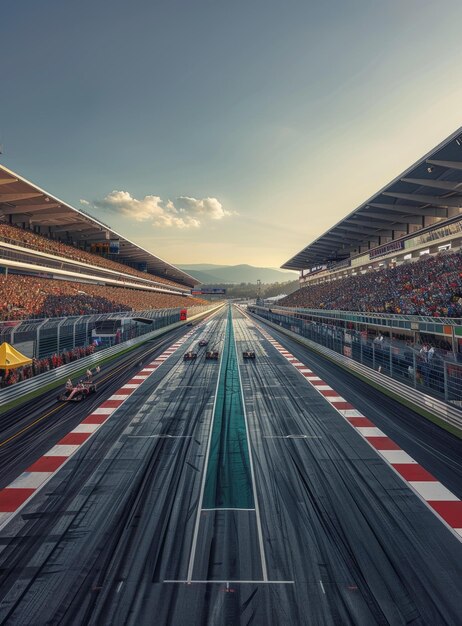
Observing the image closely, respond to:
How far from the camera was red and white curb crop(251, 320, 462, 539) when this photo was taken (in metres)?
5.77

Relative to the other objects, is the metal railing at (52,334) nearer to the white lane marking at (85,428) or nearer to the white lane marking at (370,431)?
the white lane marking at (85,428)

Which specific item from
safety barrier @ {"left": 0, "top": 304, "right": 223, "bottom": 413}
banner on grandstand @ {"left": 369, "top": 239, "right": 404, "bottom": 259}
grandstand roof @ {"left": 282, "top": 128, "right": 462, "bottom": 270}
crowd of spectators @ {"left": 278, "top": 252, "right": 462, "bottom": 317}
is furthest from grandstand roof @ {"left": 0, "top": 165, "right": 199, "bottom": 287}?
banner on grandstand @ {"left": 369, "top": 239, "right": 404, "bottom": 259}

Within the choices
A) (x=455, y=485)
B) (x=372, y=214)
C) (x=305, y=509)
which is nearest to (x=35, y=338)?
(x=305, y=509)

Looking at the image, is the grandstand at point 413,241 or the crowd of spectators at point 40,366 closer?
the crowd of spectators at point 40,366

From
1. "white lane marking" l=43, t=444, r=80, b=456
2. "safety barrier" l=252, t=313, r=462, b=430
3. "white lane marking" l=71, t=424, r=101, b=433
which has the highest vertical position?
"safety barrier" l=252, t=313, r=462, b=430

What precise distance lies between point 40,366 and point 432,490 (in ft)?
52.7

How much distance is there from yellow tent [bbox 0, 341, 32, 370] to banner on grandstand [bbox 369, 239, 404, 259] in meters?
40.0

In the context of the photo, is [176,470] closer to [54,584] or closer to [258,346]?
[54,584]

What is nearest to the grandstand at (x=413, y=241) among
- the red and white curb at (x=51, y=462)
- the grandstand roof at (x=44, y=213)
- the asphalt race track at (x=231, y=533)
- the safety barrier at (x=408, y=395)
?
the safety barrier at (x=408, y=395)

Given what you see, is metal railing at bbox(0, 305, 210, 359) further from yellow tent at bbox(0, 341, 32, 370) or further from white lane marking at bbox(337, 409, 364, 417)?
white lane marking at bbox(337, 409, 364, 417)

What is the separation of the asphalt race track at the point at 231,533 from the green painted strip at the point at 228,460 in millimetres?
40

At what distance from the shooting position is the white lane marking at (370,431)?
360 inches

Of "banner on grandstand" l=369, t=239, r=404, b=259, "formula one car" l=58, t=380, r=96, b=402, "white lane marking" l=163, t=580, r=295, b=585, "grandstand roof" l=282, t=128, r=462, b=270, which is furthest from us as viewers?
"banner on grandstand" l=369, t=239, r=404, b=259

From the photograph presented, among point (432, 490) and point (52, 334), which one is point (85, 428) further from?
point (432, 490)
